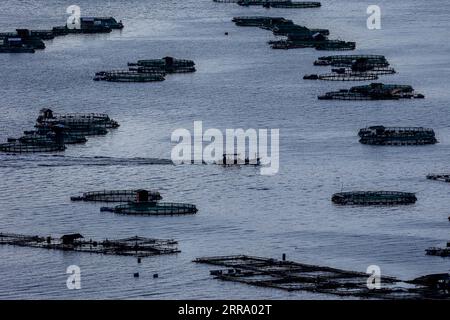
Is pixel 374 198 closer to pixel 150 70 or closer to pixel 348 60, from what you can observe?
pixel 150 70

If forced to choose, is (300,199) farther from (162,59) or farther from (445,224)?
(162,59)

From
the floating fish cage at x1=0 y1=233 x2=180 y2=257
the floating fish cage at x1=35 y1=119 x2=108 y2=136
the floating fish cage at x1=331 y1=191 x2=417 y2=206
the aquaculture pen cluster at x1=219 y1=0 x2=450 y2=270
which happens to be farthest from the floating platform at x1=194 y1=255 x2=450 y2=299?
the floating fish cage at x1=35 y1=119 x2=108 y2=136

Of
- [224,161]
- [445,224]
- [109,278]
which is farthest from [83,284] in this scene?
[224,161]

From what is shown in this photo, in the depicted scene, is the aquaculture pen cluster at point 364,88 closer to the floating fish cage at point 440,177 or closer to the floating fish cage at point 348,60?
the floating fish cage at point 348,60

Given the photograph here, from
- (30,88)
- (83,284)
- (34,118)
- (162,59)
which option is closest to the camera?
(83,284)

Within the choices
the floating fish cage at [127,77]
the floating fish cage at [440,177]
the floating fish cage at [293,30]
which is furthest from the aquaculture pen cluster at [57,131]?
the floating fish cage at [293,30]

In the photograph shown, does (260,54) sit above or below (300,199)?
above
